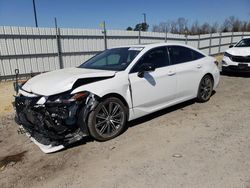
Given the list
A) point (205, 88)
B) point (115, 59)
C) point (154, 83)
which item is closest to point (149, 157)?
point (154, 83)

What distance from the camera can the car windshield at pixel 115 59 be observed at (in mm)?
4622

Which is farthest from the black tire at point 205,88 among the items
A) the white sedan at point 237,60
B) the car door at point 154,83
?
the white sedan at point 237,60

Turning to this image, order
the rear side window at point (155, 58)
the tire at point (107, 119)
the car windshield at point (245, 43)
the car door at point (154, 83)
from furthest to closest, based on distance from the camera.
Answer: the car windshield at point (245, 43) < the rear side window at point (155, 58) < the car door at point (154, 83) < the tire at point (107, 119)

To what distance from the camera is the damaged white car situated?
363 cm

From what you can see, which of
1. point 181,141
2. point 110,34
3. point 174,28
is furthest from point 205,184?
point 174,28

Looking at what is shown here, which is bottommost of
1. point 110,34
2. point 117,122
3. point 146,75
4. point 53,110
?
point 117,122

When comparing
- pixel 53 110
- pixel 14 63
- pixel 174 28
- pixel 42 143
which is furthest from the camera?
pixel 174 28

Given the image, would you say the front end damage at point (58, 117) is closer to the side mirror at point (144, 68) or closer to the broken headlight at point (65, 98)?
the broken headlight at point (65, 98)

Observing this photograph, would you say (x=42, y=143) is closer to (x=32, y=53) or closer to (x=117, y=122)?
(x=117, y=122)

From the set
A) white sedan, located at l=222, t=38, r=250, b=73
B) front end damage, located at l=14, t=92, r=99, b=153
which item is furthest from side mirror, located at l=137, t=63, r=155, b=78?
white sedan, located at l=222, t=38, r=250, b=73

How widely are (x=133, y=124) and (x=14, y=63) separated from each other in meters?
7.87

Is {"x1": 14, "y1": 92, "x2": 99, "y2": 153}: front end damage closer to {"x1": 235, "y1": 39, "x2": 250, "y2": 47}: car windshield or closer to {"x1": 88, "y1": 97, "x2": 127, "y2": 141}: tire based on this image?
{"x1": 88, "y1": 97, "x2": 127, "y2": 141}: tire

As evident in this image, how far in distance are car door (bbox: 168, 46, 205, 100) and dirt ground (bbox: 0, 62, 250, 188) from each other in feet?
2.18

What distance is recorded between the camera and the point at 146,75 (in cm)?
454
